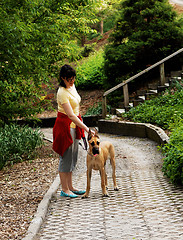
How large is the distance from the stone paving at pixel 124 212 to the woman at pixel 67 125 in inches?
20.0

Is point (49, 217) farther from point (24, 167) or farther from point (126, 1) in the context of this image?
point (126, 1)

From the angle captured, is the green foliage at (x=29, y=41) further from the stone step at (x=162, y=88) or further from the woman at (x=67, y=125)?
the stone step at (x=162, y=88)

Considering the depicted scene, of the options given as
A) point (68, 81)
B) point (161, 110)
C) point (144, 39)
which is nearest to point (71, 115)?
point (68, 81)

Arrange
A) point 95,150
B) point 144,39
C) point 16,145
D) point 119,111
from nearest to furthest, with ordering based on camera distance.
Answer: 1. point 95,150
2. point 16,145
3. point 119,111
4. point 144,39

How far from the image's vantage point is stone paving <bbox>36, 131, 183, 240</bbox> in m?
4.25

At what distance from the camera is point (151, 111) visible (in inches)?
488

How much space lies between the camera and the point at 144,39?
16828 mm

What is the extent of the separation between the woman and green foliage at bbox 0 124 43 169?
3.55 meters

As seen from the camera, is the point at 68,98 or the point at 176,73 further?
the point at 176,73

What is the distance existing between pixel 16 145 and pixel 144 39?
9375 mm

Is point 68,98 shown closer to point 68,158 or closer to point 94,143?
point 94,143

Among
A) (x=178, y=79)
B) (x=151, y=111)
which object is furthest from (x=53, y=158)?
(x=178, y=79)

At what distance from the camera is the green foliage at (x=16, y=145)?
941 cm

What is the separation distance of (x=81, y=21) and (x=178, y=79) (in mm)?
4932
